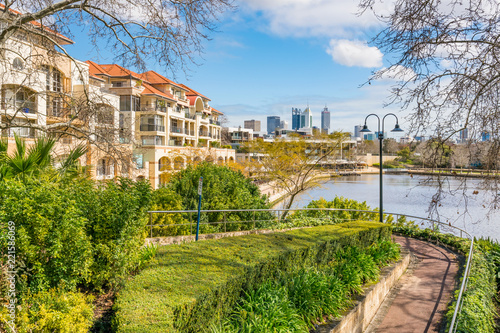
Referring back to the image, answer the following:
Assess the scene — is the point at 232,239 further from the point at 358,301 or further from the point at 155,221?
the point at 155,221

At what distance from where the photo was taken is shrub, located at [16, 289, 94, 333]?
345 cm

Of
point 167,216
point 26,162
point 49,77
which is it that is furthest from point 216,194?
point 26,162

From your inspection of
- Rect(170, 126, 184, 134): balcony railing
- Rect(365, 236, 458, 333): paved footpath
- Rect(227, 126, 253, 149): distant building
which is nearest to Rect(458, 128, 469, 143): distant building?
Rect(365, 236, 458, 333): paved footpath

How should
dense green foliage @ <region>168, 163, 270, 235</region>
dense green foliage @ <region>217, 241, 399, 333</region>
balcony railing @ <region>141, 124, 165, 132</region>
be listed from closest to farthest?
dense green foliage @ <region>217, 241, 399, 333</region>
dense green foliage @ <region>168, 163, 270, 235</region>
balcony railing @ <region>141, 124, 165, 132</region>

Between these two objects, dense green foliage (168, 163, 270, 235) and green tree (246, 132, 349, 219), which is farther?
green tree (246, 132, 349, 219)

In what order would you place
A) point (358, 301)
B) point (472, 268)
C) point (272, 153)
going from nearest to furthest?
1. point (358, 301)
2. point (472, 268)
3. point (272, 153)

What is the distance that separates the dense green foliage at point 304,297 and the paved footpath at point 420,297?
816 mm

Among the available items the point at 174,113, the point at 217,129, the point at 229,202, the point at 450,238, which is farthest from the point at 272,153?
the point at 217,129


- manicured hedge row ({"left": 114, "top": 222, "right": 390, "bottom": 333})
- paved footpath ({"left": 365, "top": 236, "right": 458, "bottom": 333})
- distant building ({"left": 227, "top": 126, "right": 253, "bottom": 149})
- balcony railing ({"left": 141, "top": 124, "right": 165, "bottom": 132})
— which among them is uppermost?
distant building ({"left": 227, "top": 126, "right": 253, "bottom": 149})

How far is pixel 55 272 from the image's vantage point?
13.9 ft

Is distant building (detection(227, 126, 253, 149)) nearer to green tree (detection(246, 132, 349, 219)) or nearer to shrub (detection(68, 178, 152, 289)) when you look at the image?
green tree (detection(246, 132, 349, 219))

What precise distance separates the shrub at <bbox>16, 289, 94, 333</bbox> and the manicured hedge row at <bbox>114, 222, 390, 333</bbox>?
38cm

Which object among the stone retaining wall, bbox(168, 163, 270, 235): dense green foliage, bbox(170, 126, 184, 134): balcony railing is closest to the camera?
the stone retaining wall

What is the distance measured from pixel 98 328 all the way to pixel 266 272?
2.77 m
